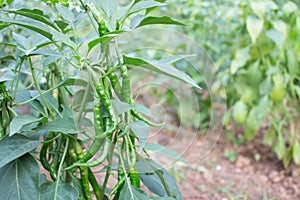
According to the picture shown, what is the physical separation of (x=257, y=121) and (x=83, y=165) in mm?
1455

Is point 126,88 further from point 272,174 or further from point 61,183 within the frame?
point 272,174

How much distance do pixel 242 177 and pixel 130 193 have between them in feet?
4.64

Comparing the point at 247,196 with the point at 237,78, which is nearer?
the point at 247,196

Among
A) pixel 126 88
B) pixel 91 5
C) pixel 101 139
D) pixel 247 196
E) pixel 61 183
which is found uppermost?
pixel 91 5

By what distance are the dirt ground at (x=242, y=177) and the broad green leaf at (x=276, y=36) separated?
2.14 feet

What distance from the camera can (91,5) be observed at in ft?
2.57

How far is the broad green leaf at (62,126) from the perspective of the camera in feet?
2.56

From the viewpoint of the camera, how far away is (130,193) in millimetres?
848

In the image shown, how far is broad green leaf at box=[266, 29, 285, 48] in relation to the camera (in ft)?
6.53

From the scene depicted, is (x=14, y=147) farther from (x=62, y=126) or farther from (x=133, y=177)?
(x=133, y=177)

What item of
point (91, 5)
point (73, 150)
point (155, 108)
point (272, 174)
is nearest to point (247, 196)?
point (272, 174)

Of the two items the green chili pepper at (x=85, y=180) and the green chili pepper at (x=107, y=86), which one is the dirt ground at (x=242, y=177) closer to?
the green chili pepper at (x=85, y=180)

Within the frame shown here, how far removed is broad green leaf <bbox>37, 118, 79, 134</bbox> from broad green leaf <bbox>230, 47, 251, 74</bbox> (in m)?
1.48

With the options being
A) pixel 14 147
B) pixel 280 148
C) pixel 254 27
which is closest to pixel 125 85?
pixel 14 147
